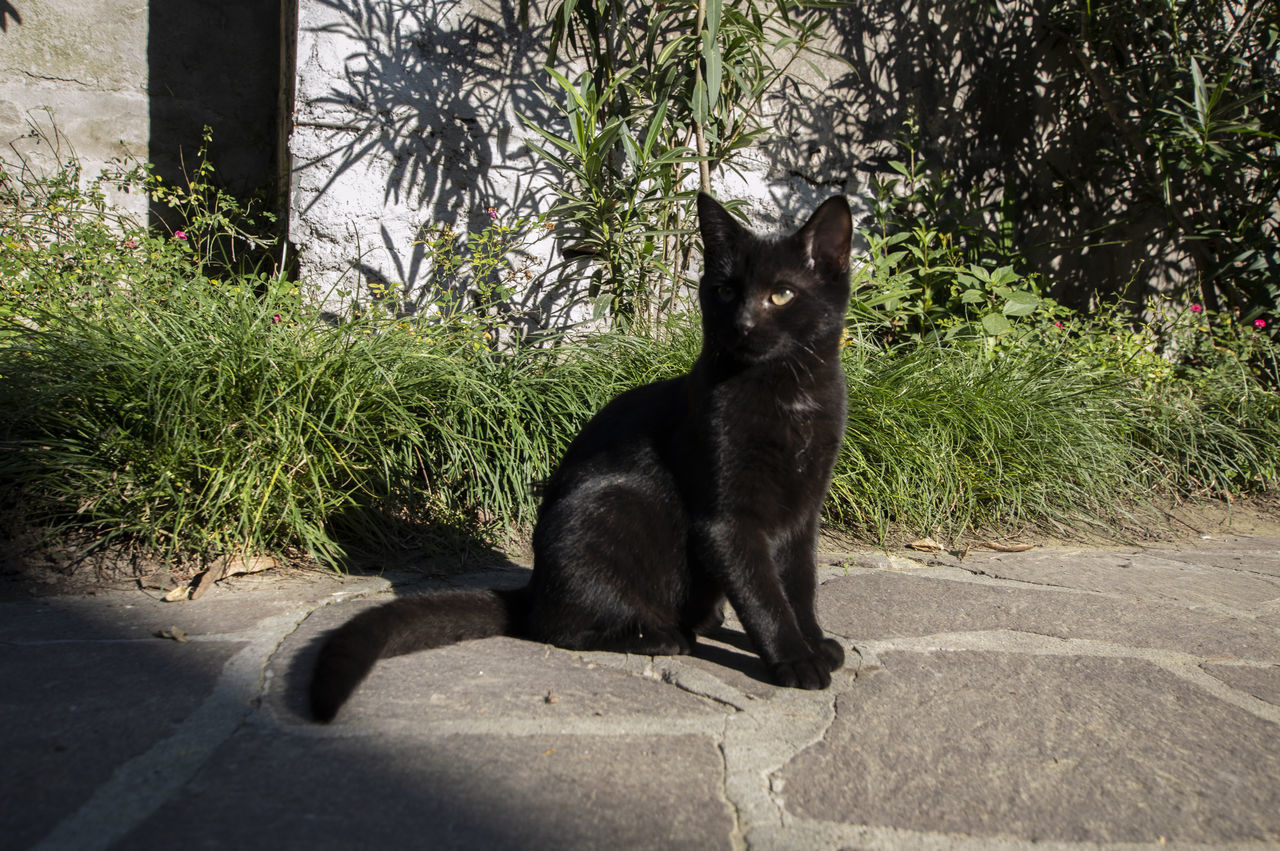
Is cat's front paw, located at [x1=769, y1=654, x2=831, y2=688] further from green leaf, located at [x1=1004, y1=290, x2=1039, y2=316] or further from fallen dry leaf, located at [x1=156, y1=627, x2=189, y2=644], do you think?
green leaf, located at [x1=1004, y1=290, x2=1039, y2=316]

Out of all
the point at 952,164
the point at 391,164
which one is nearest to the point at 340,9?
the point at 391,164

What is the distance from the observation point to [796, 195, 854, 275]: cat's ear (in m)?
1.85

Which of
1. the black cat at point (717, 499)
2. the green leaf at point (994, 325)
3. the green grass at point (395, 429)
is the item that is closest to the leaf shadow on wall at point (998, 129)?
the green leaf at point (994, 325)

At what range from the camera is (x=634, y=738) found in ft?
4.31

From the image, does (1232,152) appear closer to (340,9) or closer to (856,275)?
(856,275)

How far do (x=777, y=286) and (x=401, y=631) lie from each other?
107 cm

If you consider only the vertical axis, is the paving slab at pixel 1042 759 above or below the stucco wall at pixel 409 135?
below

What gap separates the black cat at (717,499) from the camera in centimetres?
165

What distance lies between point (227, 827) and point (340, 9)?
3.55m

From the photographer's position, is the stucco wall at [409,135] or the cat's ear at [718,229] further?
the stucco wall at [409,135]

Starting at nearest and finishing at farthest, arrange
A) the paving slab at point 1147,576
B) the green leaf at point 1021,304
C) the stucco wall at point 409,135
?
the paving slab at point 1147,576 < the stucco wall at point 409,135 < the green leaf at point 1021,304

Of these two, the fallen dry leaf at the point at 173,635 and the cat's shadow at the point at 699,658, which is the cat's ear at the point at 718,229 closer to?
the cat's shadow at the point at 699,658

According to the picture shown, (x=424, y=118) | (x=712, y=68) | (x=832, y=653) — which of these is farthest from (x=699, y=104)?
(x=832, y=653)

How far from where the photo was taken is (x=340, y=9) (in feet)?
11.7
